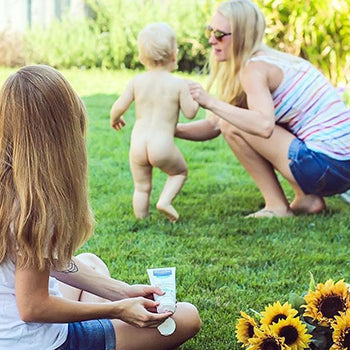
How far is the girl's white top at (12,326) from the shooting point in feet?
→ 7.48

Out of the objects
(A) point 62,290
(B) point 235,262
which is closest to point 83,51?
(B) point 235,262

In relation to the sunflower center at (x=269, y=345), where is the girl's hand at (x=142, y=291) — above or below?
below

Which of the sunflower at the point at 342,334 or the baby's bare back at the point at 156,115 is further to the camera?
the baby's bare back at the point at 156,115

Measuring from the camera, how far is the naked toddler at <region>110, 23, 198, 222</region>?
4285mm

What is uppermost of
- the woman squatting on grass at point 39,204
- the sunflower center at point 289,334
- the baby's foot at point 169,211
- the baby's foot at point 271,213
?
the woman squatting on grass at point 39,204

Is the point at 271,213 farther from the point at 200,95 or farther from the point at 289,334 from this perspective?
the point at 289,334

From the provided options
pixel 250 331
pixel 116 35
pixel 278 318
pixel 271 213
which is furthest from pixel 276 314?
pixel 116 35

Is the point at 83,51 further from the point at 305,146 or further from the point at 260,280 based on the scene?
the point at 260,280

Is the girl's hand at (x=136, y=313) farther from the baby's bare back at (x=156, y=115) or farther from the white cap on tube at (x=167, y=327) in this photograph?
the baby's bare back at (x=156, y=115)

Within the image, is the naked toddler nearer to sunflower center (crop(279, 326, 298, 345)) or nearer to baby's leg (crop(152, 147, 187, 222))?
baby's leg (crop(152, 147, 187, 222))

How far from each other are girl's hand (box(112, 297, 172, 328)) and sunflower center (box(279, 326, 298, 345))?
386 millimetres

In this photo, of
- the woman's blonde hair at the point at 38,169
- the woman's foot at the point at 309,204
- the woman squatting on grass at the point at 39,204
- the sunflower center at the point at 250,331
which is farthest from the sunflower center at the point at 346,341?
the woman's foot at the point at 309,204

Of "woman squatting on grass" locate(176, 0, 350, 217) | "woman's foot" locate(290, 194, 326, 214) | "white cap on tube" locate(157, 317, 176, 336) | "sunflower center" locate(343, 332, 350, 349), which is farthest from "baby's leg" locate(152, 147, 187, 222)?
"sunflower center" locate(343, 332, 350, 349)

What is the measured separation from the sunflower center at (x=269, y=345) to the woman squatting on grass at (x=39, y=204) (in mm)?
469
